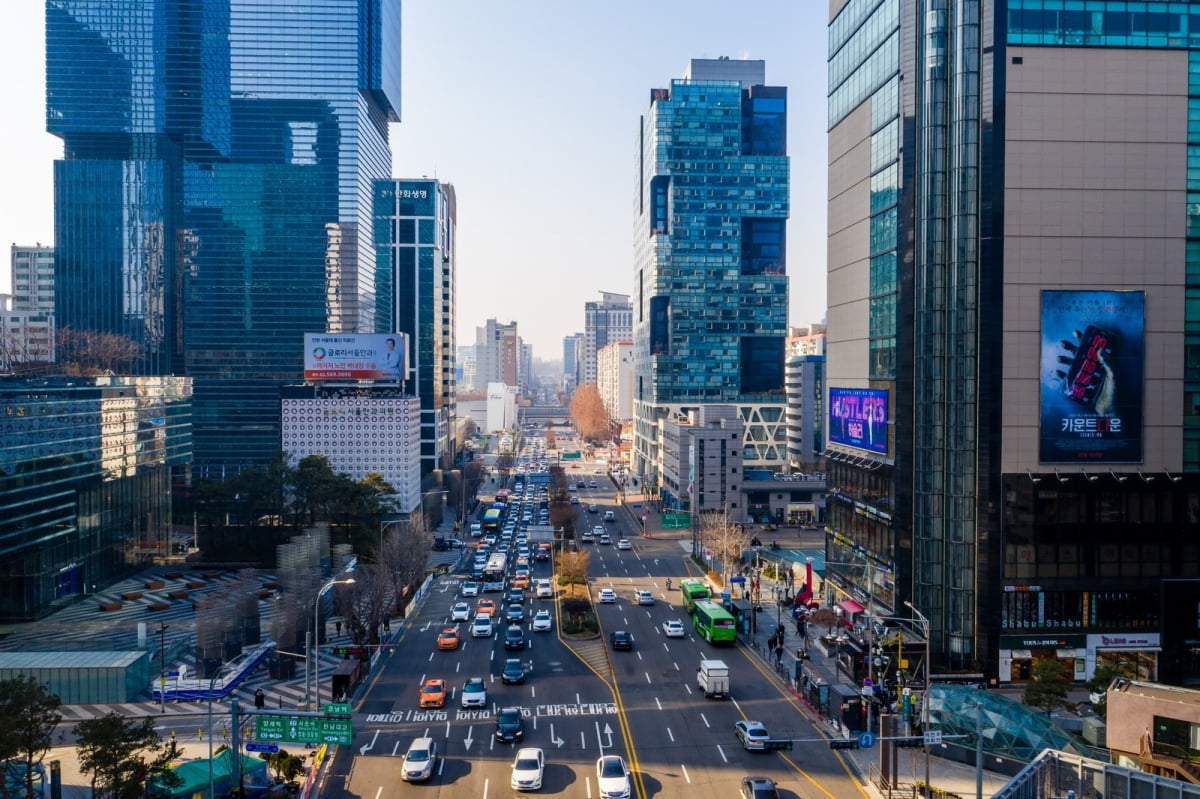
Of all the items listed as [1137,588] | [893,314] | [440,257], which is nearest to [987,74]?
[893,314]

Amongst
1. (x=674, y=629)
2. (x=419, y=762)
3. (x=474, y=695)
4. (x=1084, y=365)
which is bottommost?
(x=674, y=629)

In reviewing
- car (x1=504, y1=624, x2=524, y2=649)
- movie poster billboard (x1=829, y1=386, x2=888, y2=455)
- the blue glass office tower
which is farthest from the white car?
the blue glass office tower

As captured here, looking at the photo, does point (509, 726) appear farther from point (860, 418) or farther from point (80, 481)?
point (80, 481)

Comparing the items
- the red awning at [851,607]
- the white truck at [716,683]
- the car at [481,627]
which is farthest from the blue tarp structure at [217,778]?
the red awning at [851,607]

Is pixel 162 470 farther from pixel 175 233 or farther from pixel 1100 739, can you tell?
pixel 1100 739

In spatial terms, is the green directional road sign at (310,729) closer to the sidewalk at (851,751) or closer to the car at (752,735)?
the car at (752,735)

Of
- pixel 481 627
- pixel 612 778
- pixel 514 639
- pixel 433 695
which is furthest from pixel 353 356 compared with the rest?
pixel 612 778
